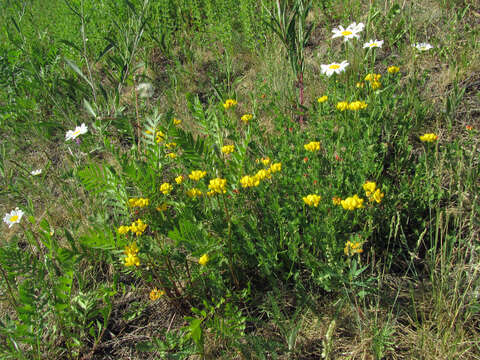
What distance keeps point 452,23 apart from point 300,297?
2.72 m

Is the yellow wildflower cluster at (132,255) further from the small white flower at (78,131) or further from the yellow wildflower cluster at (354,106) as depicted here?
the yellow wildflower cluster at (354,106)

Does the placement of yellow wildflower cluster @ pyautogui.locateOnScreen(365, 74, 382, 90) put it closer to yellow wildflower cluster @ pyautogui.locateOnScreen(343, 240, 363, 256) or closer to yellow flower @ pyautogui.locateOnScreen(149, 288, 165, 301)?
yellow wildflower cluster @ pyautogui.locateOnScreen(343, 240, 363, 256)

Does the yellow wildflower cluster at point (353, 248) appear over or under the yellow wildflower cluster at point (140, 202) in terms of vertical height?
under

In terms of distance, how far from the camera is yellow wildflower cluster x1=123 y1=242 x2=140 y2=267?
1.45 meters

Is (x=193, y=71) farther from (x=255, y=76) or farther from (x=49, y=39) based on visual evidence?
(x=49, y=39)

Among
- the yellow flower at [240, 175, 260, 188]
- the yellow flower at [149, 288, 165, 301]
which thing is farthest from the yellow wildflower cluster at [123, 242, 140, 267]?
the yellow flower at [240, 175, 260, 188]

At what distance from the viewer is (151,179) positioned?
171 cm

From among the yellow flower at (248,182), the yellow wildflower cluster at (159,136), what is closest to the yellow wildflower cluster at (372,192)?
the yellow flower at (248,182)

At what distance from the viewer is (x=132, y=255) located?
1.48 metres

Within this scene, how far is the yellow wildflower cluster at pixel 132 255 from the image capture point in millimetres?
1446

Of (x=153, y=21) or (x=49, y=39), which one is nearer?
(x=153, y=21)

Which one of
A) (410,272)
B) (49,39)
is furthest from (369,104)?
(49,39)

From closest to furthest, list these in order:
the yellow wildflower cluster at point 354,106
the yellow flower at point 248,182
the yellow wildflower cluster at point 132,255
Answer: the yellow wildflower cluster at point 132,255 → the yellow flower at point 248,182 → the yellow wildflower cluster at point 354,106

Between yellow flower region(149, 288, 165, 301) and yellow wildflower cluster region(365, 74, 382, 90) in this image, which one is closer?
yellow flower region(149, 288, 165, 301)
